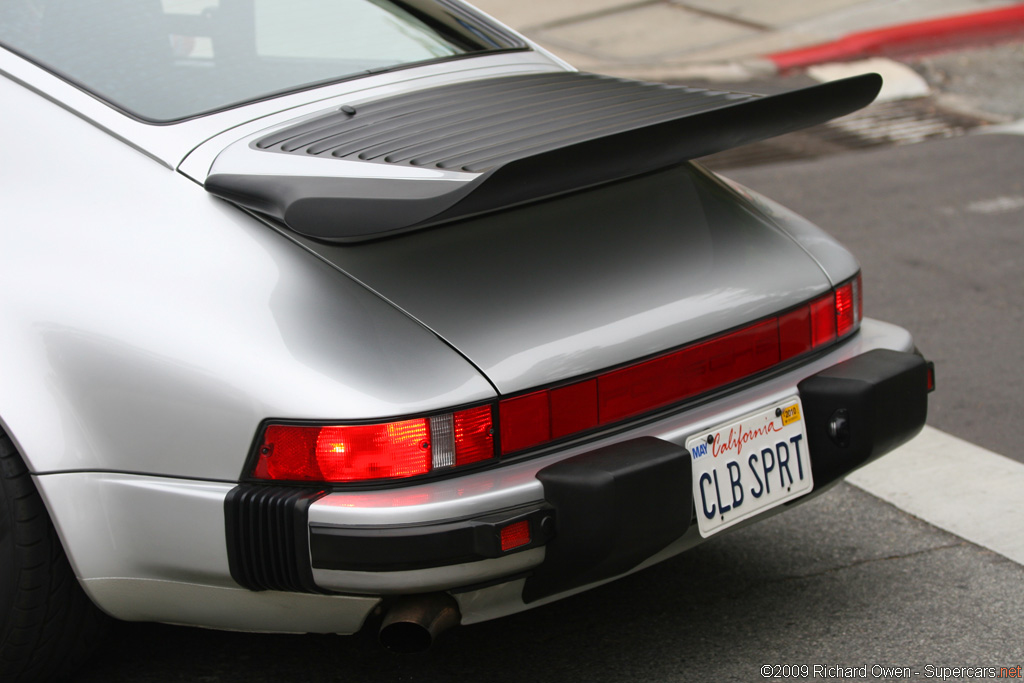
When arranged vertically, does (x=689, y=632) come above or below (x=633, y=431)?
below

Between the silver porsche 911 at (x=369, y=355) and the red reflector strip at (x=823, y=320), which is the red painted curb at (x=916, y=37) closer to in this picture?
the red reflector strip at (x=823, y=320)

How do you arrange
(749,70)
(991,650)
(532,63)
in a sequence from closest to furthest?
(991,650) → (532,63) → (749,70)

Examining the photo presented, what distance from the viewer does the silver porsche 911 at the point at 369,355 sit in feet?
6.35

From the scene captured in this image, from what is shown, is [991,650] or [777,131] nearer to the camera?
[777,131]

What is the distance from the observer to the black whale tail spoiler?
1880mm

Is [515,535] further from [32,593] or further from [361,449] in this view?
[32,593]

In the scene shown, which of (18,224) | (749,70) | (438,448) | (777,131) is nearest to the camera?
(438,448)

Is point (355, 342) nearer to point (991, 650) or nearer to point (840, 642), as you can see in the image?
point (840, 642)

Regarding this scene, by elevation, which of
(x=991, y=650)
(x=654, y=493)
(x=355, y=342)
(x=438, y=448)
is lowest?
(x=991, y=650)

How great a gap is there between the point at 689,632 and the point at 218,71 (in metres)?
1.66

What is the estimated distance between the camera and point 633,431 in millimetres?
2174

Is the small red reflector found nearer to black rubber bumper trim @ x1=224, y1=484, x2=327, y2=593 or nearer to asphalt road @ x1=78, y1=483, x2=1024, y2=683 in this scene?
black rubber bumper trim @ x1=224, y1=484, x2=327, y2=593

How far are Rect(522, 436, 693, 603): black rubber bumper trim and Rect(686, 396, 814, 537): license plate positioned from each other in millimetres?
83

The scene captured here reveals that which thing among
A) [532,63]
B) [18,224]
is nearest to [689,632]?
[532,63]
